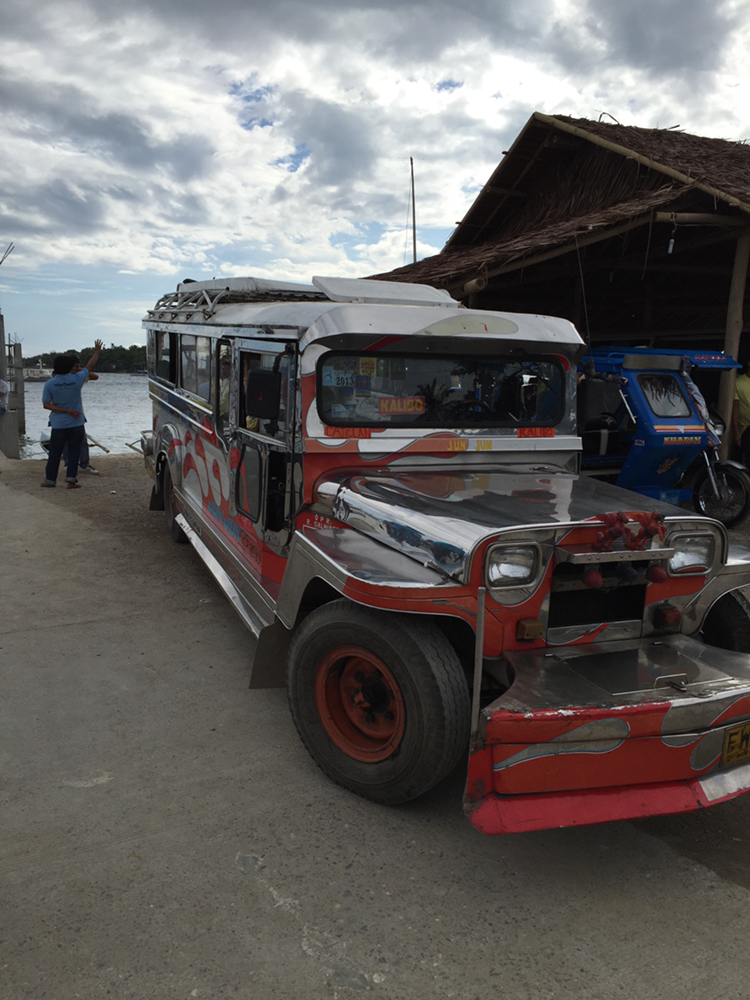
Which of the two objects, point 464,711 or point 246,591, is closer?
point 464,711

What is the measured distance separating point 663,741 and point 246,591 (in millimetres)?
2741

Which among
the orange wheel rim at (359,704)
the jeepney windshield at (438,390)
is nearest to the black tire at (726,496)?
the jeepney windshield at (438,390)

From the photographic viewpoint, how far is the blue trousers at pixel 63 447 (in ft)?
32.1

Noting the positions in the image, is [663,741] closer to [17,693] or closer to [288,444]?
[288,444]

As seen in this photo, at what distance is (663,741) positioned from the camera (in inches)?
103

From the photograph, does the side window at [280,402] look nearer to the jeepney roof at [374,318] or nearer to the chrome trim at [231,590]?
the jeepney roof at [374,318]

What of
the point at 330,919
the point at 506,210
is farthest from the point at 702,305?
the point at 330,919

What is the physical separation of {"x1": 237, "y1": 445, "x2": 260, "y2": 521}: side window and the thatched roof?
15.3 ft

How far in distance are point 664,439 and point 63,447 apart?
24.9 feet

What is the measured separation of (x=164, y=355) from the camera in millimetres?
7113

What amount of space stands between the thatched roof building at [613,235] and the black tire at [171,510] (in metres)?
3.72

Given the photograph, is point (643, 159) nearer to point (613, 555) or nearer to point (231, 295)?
point (231, 295)

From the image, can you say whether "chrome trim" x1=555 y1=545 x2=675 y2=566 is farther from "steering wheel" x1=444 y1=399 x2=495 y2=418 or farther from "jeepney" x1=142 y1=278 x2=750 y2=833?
"steering wheel" x1=444 y1=399 x2=495 y2=418

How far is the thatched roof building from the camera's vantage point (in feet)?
25.0
